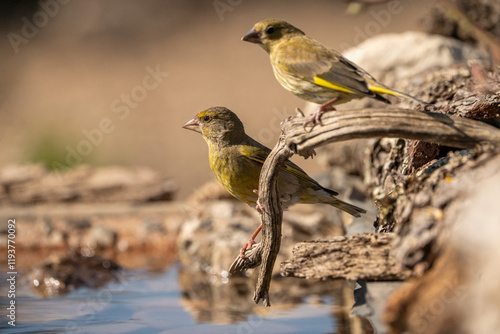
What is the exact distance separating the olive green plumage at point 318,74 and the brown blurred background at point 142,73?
7.98 metres

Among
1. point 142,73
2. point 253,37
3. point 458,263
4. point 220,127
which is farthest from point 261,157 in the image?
point 142,73

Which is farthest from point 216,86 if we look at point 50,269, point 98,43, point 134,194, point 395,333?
point 395,333

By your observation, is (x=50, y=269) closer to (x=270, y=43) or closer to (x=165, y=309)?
(x=165, y=309)

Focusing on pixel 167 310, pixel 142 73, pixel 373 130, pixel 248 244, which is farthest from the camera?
pixel 142 73

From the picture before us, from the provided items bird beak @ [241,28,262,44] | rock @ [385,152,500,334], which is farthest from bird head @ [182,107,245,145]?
rock @ [385,152,500,334]

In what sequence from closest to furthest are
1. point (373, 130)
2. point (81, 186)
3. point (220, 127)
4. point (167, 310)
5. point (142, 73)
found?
point (373, 130), point (220, 127), point (167, 310), point (81, 186), point (142, 73)

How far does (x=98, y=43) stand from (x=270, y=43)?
1535 centimetres

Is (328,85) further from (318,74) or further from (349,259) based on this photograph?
(349,259)

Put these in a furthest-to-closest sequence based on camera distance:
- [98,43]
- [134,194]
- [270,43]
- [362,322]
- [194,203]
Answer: [98,43] < [134,194] < [194,203] < [362,322] < [270,43]

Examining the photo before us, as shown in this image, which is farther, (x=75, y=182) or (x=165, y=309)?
(x=75, y=182)

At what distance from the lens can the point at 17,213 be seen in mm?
7625

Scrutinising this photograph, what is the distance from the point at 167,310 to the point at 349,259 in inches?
101

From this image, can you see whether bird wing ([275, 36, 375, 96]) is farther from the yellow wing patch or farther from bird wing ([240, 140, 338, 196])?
bird wing ([240, 140, 338, 196])

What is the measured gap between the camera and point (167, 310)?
5.09 meters
